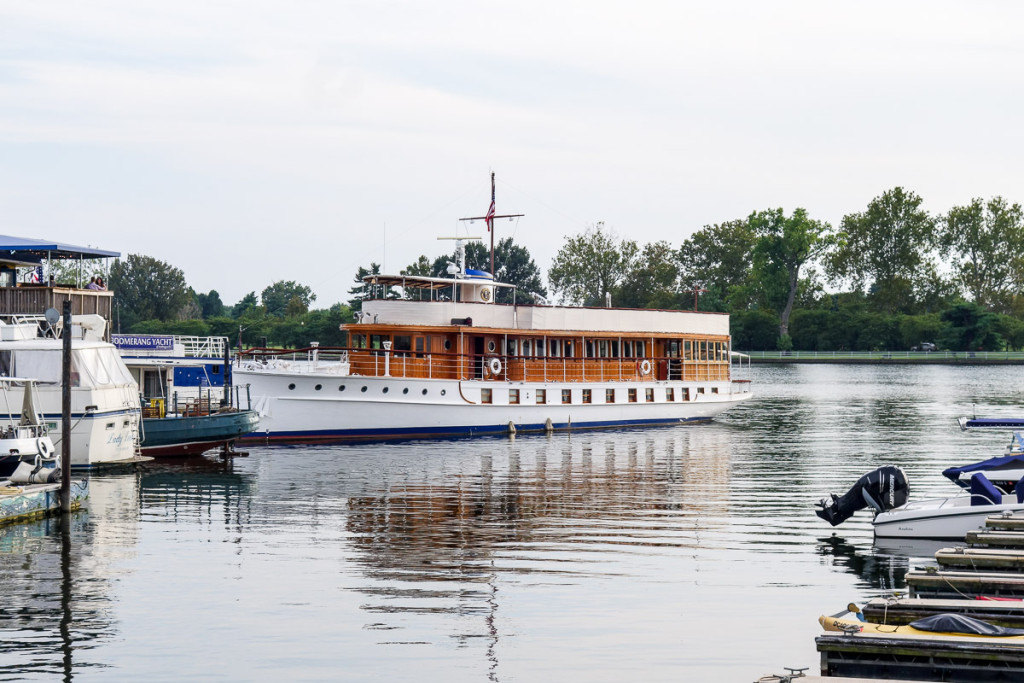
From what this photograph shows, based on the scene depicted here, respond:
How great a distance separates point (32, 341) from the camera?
3444 centimetres

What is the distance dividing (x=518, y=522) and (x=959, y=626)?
13.7m

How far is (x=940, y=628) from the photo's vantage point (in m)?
13.7

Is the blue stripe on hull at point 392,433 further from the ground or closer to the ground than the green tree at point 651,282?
closer to the ground

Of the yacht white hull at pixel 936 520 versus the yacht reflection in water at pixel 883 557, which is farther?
the yacht white hull at pixel 936 520

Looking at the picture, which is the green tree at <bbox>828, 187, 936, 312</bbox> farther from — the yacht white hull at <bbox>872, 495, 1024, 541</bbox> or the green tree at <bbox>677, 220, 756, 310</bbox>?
the yacht white hull at <bbox>872, 495, 1024, 541</bbox>

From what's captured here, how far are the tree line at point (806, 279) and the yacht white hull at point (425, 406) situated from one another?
275 feet

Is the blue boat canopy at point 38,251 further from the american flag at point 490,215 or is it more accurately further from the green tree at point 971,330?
the green tree at point 971,330

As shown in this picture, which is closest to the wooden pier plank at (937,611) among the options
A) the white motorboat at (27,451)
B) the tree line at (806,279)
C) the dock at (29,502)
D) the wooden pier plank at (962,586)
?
the wooden pier plank at (962,586)

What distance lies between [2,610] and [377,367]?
92.8ft

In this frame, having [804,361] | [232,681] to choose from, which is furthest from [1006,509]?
[804,361]

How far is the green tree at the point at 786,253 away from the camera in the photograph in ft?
492

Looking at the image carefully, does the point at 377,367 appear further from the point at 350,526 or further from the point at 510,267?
the point at 510,267

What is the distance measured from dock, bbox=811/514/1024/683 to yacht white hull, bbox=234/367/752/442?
28808 millimetres

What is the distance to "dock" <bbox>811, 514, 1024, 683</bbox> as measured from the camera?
1289 cm
